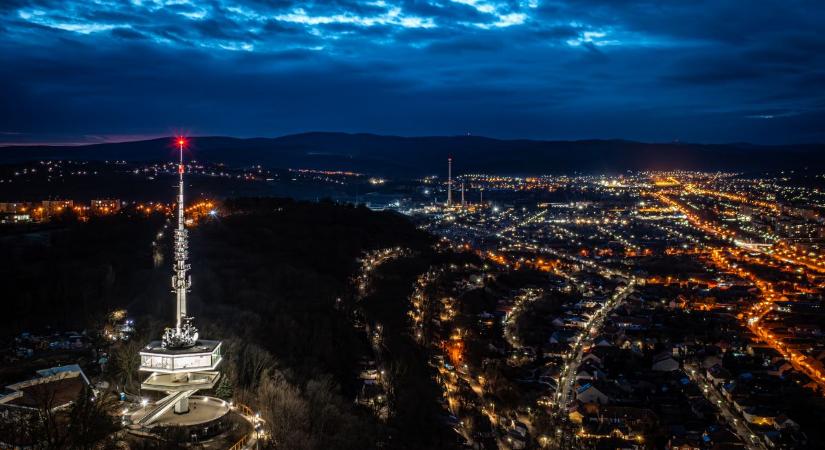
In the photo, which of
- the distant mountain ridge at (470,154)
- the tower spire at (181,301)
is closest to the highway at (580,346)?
the tower spire at (181,301)

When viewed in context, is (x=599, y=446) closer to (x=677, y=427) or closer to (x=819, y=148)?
(x=677, y=427)

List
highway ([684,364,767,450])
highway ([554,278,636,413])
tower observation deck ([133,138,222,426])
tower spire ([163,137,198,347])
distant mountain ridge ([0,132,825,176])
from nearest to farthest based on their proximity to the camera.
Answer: tower observation deck ([133,138,222,426]) → tower spire ([163,137,198,347]) → highway ([684,364,767,450]) → highway ([554,278,636,413]) → distant mountain ridge ([0,132,825,176])

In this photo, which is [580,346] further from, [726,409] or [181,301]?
[181,301]

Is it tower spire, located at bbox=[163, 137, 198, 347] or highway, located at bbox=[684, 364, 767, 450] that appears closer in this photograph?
tower spire, located at bbox=[163, 137, 198, 347]

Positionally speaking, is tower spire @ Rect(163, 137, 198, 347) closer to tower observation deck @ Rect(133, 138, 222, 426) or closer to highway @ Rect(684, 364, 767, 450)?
tower observation deck @ Rect(133, 138, 222, 426)

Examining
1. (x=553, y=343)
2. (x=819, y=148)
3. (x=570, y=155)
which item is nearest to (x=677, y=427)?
(x=553, y=343)

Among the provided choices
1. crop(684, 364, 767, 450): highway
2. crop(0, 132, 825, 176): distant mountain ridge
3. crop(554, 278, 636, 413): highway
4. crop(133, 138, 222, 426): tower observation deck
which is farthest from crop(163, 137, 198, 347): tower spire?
crop(0, 132, 825, 176): distant mountain ridge

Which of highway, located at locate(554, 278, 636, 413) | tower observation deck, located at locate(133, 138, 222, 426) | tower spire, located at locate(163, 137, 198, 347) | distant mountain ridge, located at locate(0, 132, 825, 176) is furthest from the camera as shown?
distant mountain ridge, located at locate(0, 132, 825, 176)

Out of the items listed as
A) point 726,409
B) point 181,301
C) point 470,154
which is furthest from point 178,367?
point 470,154
